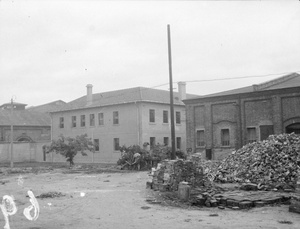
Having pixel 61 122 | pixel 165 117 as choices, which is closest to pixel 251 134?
pixel 165 117

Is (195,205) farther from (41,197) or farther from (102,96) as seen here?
(102,96)

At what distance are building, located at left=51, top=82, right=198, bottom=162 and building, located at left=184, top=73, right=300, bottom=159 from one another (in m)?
4.82

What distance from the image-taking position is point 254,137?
30.8 m

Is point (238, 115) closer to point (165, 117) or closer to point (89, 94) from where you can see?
point (165, 117)

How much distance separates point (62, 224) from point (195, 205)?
14.8 ft

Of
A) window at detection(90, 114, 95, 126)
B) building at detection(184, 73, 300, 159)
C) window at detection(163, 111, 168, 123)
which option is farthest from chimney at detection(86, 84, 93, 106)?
building at detection(184, 73, 300, 159)

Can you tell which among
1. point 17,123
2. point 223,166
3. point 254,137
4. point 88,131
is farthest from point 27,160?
point 223,166

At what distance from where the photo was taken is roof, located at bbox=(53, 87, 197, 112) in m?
38.4

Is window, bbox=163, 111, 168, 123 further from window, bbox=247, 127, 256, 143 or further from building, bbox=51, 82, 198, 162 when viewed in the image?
window, bbox=247, 127, 256, 143

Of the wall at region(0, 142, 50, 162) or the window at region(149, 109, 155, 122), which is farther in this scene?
the wall at region(0, 142, 50, 162)

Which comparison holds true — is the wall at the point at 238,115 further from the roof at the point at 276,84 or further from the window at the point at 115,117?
the window at the point at 115,117

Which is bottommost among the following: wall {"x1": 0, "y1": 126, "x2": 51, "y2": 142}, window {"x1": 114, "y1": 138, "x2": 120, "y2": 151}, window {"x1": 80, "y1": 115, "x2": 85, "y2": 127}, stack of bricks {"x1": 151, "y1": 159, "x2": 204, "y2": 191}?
stack of bricks {"x1": 151, "y1": 159, "x2": 204, "y2": 191}

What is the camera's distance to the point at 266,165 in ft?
54.7

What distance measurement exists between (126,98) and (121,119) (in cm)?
228
